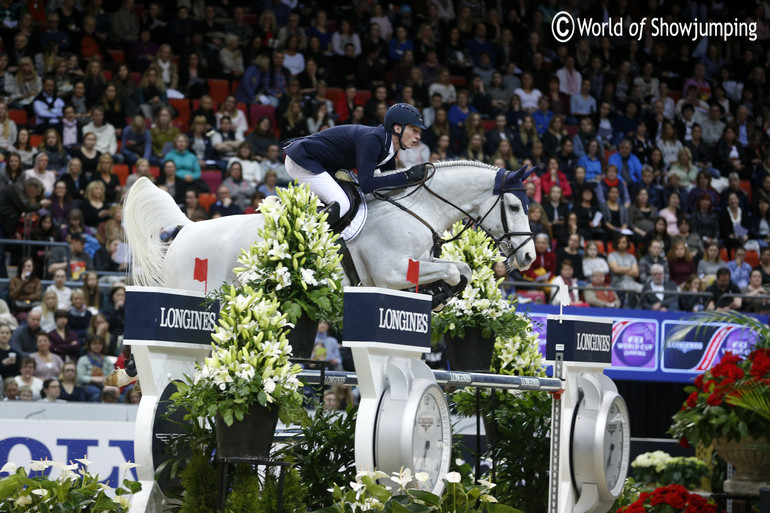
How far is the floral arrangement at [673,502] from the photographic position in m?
5.85

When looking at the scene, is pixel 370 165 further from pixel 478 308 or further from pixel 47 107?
pixel 47 107

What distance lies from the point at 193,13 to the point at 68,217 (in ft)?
14.4

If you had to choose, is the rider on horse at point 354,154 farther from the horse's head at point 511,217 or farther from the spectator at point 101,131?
the spectator at point 101,131

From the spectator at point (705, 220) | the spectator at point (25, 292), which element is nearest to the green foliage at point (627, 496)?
the spectator at point (25, 292)

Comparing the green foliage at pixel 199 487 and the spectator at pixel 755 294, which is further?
the spectator at pixel 755 294

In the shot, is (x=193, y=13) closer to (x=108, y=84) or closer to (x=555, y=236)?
(x=108, y=84)

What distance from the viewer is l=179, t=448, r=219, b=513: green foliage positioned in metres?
4.52

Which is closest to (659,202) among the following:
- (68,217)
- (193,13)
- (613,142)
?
(613,142)

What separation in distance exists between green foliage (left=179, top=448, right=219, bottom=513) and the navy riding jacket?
196 cm

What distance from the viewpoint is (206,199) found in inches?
423

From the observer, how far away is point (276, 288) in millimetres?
4801

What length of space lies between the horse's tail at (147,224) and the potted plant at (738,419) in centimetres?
326

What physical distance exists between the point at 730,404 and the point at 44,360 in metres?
5.27

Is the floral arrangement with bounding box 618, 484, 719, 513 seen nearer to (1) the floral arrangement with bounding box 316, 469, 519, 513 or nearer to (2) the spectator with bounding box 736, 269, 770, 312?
(1) the floral arrangement with bounding box 316, 469, 519, 513
